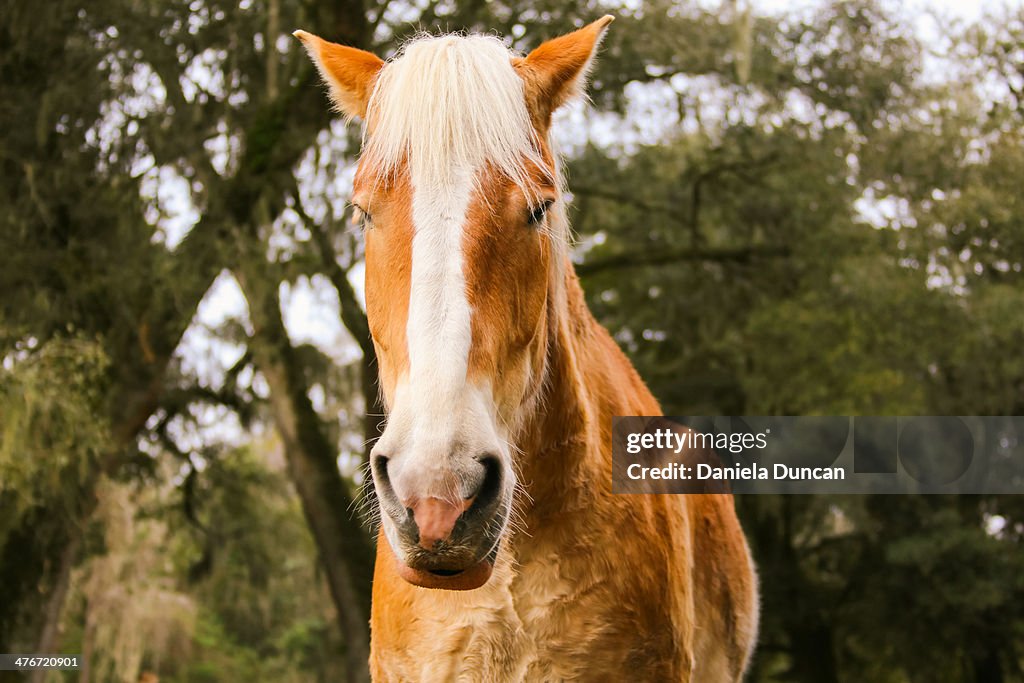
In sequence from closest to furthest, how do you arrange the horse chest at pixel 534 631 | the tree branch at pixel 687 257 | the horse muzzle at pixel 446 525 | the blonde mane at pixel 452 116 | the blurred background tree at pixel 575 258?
the horse muzzle at pixel 446 525 → the blonde mane at pixel 452 116 → the horse chest at pixel 534 631 → the blurred background tree at pixel 575 258 → the tree branch at pixel 687 257

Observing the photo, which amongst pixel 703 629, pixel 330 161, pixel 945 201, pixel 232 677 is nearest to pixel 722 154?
pixel 945 201

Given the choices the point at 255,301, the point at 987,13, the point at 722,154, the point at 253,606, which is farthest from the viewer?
the point at 253,606

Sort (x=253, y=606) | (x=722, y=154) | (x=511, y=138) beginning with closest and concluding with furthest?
(x=511, y=138) < (x=722, y=154) < (x=253, y=606)

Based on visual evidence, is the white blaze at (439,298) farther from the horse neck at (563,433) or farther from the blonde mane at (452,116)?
the horse neck at (563,433)

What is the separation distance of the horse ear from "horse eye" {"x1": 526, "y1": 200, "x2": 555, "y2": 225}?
12.1 inches

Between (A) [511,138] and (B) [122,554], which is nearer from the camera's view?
(A) [511,138]

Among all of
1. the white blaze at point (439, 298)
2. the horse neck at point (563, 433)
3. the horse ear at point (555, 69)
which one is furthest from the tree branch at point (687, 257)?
the white blaze at point (439, 298)

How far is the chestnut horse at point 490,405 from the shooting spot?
2023 millimetres

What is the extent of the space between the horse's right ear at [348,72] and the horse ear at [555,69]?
1.37ft

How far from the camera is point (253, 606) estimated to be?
2164 centimetres

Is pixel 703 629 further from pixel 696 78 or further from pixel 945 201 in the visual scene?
pixel 696 78

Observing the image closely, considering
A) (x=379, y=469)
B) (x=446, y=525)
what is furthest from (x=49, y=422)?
(x=446, y=525)

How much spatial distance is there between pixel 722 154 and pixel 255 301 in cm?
628

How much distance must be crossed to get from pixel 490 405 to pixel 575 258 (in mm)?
12218
